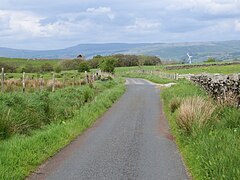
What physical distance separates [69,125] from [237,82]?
5866 millimetres

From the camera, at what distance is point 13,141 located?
11477 millimetres

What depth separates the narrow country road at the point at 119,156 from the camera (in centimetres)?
945

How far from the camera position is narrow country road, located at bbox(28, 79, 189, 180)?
9453 millimetres

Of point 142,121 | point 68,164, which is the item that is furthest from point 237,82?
point 68,164

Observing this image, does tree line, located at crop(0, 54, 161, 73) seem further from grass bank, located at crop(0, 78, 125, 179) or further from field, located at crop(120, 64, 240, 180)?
field, located at crop(120, 64, 240, 180)

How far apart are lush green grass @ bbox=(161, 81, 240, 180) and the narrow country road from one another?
0.34m

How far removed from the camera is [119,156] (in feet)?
37.4

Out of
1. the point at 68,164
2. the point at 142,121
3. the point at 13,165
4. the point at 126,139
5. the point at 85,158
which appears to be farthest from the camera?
the point at 142,121

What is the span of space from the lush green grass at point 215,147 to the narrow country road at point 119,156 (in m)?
0.34

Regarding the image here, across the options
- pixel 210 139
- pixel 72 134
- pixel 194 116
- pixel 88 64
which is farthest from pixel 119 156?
pixel 88 64

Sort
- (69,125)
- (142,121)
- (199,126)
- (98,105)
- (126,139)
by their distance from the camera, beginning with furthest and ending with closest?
(98,105)
(142,121)
(69,125)
(126,139)
(199,126)

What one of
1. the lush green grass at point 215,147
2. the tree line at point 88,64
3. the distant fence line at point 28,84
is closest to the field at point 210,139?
the lush green grass at point 215,147

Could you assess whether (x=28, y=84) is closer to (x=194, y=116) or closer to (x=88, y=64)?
(x=194, y=116)

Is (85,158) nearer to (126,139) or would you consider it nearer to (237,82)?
(126,139)
